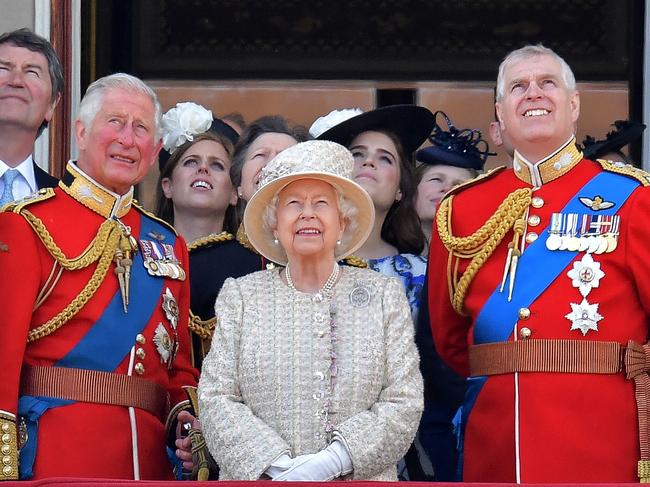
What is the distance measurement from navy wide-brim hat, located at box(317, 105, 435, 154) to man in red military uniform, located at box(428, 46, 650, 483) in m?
0.76

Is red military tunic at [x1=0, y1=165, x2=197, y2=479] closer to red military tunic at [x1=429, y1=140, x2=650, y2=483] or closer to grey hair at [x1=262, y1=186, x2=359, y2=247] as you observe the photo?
grey hair at [x1=262, y1=186, x2=359, y2=247]

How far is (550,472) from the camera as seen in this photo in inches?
179

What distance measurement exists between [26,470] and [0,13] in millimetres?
2141

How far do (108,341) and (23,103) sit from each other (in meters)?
1.03

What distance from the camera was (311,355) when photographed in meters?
4.33

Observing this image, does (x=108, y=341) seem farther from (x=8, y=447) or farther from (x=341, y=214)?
(x=341, y=214)

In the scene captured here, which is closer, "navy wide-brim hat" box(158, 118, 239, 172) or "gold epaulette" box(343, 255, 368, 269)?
"gold epaulette" box(343, 255, 368, 269)

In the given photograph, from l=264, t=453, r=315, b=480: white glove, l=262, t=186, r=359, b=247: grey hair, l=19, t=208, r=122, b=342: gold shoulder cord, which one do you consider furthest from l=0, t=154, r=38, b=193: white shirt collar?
l=264, t=453, r=315, b=480: white glove

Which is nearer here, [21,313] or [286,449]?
[286,449]

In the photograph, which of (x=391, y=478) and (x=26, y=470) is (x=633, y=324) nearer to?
(x=391, y=478)

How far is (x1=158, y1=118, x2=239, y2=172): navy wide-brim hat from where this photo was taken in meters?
6.00

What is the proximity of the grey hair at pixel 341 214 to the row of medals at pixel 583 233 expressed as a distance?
538 millimetres

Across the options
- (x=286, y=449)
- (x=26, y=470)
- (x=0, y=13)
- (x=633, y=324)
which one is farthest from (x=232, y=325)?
(x=0, y=13)

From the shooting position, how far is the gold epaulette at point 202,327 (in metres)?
5.07
